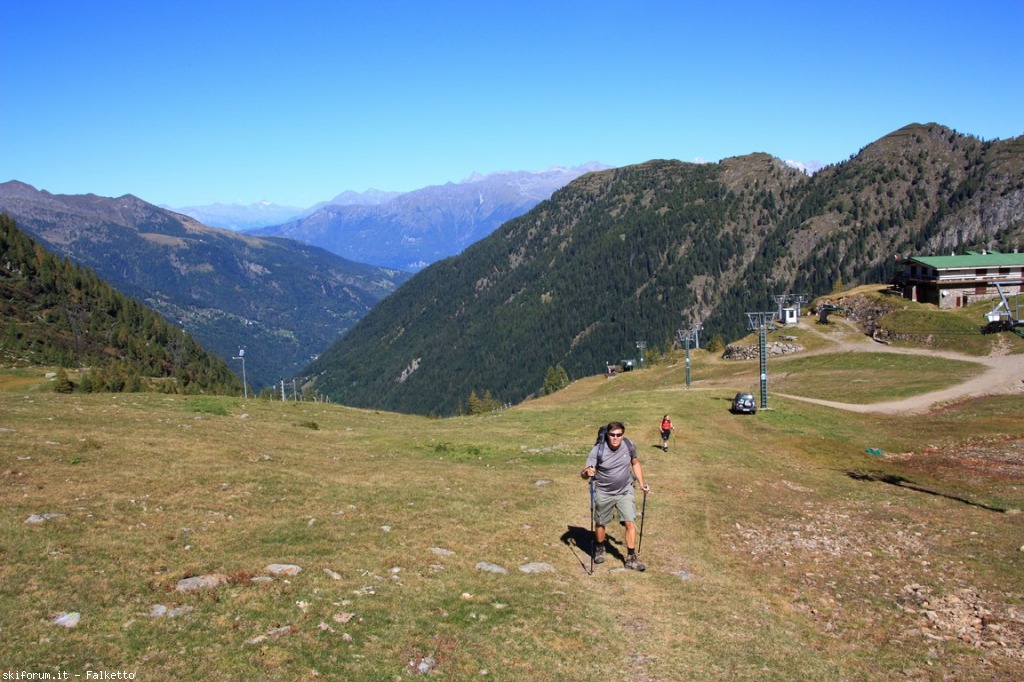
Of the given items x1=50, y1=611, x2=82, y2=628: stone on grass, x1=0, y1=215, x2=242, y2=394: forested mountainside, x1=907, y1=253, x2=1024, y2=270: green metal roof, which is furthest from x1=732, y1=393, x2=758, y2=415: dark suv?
x1=907, y1=253, x2=1024, y2=270: green metal roof

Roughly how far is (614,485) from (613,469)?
1.39 ft

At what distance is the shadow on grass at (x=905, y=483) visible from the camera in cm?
2561

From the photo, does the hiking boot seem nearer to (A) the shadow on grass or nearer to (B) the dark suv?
(A) the shadow on grass

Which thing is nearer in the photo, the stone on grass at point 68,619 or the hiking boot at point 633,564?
the stone on grass at point 68,619

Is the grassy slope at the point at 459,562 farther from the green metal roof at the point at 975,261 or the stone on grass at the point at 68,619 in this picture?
the green metal roof at the point at 975,261

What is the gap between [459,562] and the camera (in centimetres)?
1605

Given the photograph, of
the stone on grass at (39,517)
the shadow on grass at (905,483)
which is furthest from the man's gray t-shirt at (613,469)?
the shadow on grass at (905,483)

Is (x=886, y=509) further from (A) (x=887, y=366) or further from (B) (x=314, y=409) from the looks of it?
(A) (x=887, y=366)

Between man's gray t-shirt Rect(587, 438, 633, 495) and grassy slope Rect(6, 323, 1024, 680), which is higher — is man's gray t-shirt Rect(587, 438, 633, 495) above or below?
above

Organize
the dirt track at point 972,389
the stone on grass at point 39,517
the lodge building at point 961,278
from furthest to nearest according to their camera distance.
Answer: the lodge building at point 961,278 → the dirt track at point 972,389 → the stone on grass at point 39,517

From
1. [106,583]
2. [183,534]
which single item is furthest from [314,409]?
[106,583]

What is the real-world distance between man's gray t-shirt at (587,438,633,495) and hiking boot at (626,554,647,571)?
1.60 m

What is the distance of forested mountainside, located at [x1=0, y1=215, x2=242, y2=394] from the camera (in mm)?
111250

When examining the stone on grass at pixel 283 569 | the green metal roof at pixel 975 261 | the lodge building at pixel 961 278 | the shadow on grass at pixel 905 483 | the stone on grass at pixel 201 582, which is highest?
the green metal roof at pixel 975 261
